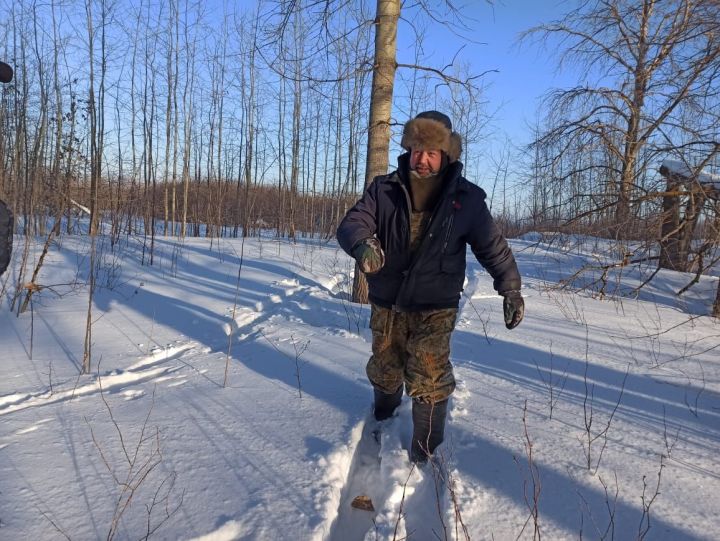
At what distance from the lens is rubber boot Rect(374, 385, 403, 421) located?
245cm

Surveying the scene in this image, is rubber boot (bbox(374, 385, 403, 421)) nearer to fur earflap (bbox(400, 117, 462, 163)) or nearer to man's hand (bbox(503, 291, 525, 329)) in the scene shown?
man's hand (bbox(503, 291, 525, 329))

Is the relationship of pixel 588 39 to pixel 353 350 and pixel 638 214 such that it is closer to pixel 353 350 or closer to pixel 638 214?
pixel 638 214

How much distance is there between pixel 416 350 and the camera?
2127 mm

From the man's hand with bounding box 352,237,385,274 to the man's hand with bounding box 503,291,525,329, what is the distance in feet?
2.13

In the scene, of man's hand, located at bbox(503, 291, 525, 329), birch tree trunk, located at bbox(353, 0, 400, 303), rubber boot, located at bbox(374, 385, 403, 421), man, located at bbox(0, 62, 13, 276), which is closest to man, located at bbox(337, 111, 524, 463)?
man's hand, located at bbox(503, 291, 525, 329)

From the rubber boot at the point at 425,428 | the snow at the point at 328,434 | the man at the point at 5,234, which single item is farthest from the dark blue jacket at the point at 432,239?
the man at the point at 5,234

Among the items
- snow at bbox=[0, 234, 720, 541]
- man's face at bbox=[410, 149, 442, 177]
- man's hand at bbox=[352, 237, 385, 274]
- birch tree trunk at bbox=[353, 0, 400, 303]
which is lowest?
snow at bbox=[0, 234, 720, 541]

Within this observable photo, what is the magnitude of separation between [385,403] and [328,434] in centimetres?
39

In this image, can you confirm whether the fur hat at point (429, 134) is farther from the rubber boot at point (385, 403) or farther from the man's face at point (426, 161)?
the rubber boot at point (385, 403)

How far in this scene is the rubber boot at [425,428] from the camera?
2.09m

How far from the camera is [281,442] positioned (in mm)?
2158

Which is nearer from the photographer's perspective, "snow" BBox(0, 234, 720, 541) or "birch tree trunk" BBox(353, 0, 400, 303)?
"snow" BBox(0, 234, 720, 541)

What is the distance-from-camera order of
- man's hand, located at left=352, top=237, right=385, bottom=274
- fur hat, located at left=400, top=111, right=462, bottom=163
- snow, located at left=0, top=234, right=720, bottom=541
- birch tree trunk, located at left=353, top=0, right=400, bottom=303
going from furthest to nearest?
birch tree trunk, located at left=353, top=0, right=400, bottom=303 → fur hat, located at left=400, top=111, right=462, bottom=163 → man's hand, located at left=352, top=237, right=385, bottom=274 → snow, located at left=0, top=234, right=720, bottom=541

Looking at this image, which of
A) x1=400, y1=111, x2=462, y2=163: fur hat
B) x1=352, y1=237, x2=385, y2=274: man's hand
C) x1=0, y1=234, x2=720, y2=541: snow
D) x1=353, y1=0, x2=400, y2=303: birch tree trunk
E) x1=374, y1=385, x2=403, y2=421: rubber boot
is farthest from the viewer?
x1=353, y1=0, x2=400, y2=303: birch tree trunk
